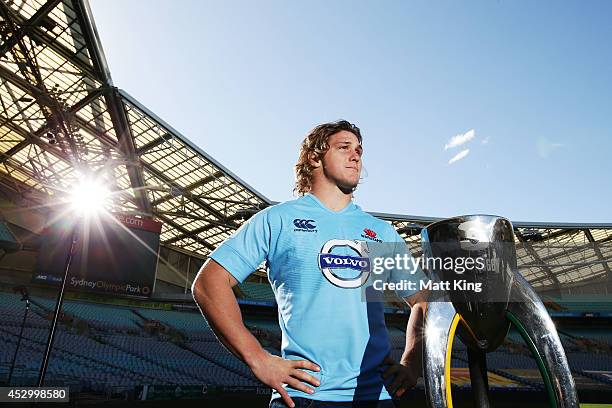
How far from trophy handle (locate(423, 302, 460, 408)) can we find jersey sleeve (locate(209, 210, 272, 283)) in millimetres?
649

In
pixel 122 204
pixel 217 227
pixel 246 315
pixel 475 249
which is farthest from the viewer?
pixel 246 315

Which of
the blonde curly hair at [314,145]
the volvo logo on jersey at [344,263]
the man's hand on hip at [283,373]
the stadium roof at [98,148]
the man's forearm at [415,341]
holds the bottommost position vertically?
the man's hand on hip at [283,373]

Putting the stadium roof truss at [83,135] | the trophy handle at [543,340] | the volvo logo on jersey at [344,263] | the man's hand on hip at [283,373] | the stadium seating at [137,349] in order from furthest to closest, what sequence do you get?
the stadium seating at [137,349] < the stadium roof truss at [83,135] < the volvo logo on jersey at [344,263] < the man's hand on hip at [283,373] < the trophy handle at [543,340]

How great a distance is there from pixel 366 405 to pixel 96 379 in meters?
16.9

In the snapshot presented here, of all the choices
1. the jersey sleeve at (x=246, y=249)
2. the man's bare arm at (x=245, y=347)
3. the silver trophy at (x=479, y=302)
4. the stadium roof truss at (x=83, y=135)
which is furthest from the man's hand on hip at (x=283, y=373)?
the stadium roof truss at (x=83, y=135)

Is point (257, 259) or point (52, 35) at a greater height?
point (52, 35)

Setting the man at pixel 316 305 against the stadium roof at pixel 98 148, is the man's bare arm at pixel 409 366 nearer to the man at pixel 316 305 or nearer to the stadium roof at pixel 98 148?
the man at pixel 316 305

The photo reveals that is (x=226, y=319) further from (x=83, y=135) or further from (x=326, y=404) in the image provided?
(x=83, y=135)

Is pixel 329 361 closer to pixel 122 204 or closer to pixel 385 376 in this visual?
pixel 385 376

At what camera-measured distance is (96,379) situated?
605 inches

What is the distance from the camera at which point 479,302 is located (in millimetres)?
1134

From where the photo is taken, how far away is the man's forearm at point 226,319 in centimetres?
136

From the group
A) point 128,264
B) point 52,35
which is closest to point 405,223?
point 128,264

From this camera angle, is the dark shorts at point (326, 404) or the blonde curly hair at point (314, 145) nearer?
the dark shorts at point (326, 404)
